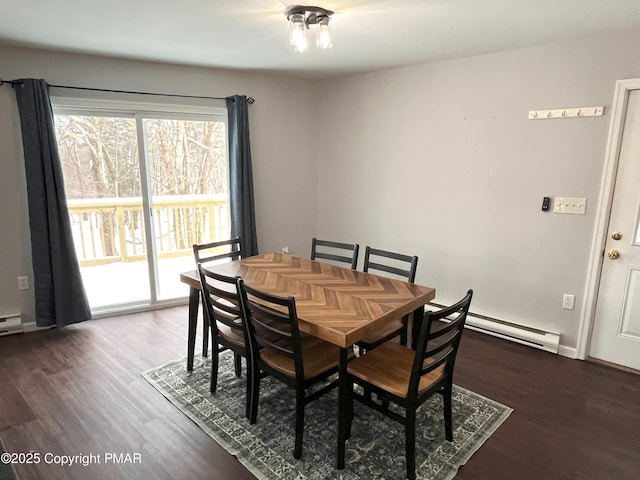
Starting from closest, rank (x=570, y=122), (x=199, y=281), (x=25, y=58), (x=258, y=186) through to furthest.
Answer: (x=199, y=281), (x=570, y=122), (x=25, y=58), (x=258, y=186)

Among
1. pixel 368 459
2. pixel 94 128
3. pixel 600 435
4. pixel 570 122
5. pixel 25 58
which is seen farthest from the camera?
pixel 94 128

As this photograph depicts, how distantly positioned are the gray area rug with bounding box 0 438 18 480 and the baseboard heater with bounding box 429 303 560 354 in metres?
3.27

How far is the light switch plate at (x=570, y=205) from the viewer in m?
2.91

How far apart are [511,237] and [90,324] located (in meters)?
3.80

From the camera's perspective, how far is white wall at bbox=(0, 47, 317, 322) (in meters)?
3.18

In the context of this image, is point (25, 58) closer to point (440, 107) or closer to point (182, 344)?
point (182, 344)

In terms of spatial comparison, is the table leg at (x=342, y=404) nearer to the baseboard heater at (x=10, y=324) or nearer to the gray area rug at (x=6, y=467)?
the gray area rug at (x=6, y=467)

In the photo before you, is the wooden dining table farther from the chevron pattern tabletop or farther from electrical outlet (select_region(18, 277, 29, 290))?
electrical outlet (select_region(18, 277, 29, 290))

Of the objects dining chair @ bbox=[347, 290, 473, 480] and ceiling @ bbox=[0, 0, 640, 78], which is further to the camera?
ceiling @ bbox=[0, 0, 640, 78]

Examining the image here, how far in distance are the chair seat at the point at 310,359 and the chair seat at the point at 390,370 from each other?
0.41 feet

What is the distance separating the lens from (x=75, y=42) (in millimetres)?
2957

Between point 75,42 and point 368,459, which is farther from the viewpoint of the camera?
point 75,42

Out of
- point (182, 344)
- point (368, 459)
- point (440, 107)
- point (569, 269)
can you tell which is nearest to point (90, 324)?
point (182, 344)

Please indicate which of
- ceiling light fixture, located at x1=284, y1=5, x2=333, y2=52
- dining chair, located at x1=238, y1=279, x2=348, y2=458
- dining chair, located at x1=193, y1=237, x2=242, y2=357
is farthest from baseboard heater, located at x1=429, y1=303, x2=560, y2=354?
ceiling light fixture, located at x1=284, y1=5, x2=333, y2=52
